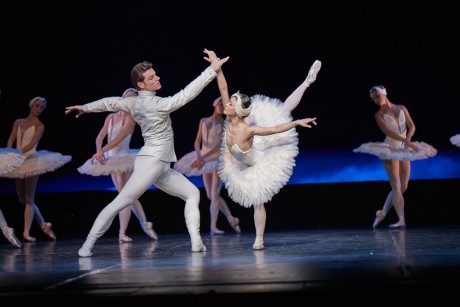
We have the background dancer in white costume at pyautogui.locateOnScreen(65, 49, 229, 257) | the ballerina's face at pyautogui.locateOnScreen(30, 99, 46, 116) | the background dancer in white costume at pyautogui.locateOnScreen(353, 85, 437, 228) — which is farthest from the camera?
the ballerina's face at pyautogui.locateOnScreen(30, 99, 46, 116)

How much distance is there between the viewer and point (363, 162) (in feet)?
35.8

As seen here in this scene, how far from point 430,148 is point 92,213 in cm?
465

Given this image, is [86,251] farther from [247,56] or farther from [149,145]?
[247,56]

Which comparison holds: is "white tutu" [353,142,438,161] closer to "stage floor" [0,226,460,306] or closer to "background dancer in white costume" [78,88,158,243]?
"stage floor" [0,226,460,306]

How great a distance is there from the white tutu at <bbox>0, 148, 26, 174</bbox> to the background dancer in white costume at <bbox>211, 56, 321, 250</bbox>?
9.14 ft

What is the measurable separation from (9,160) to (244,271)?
4305 millimetres

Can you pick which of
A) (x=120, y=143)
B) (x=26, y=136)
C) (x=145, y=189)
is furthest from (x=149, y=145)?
(x=26, y=136)

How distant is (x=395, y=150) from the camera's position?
8.63 meters

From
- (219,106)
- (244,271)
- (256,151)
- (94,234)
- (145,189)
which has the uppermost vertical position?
(219,106)

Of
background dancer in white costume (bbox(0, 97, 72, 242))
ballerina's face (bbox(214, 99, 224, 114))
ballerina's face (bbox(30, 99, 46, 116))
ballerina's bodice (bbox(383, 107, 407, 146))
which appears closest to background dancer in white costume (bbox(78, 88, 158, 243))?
background dancer in white costume (bbox(0, 97, 72, 242))

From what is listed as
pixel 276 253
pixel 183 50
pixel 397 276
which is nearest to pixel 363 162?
pixel 183 50

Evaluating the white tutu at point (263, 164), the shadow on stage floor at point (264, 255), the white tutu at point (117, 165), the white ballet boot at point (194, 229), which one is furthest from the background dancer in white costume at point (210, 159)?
the white ballet boot at point (194, 229)

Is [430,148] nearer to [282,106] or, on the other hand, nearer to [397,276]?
[282,106]

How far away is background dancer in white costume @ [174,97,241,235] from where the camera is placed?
8773mm
